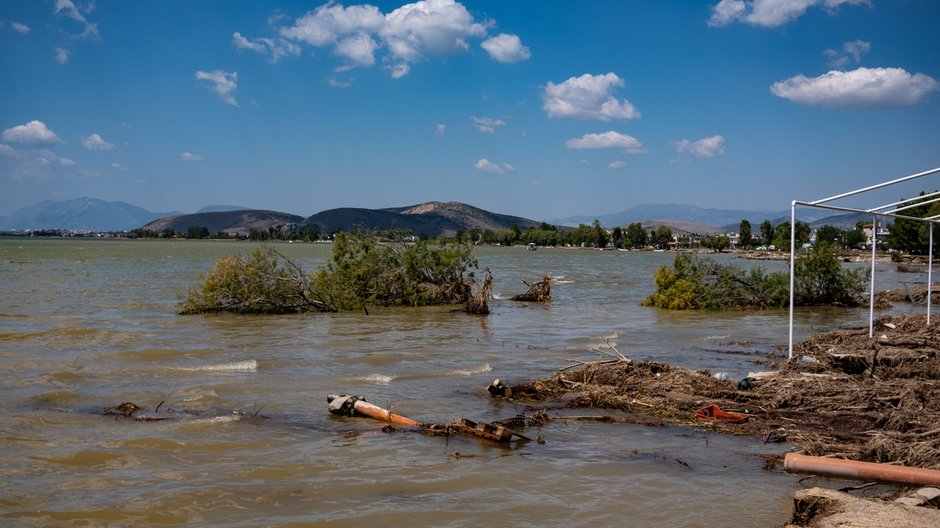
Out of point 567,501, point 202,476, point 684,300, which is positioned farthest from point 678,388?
point 684,300

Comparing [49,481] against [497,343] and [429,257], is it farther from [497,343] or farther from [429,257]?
[429,257]

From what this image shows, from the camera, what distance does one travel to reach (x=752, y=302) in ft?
101

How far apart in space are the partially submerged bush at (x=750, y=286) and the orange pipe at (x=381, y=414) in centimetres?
2171

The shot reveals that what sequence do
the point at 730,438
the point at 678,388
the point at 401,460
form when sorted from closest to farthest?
the point at 401,460
the point at 730,438
the point at 678,388

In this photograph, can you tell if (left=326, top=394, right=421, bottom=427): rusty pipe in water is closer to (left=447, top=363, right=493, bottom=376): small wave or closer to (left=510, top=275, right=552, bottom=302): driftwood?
(left=447, top=363, right=493, bottom=376): small wave

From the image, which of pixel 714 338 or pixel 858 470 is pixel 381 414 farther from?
pixel 714 338

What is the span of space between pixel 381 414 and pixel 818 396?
665cm

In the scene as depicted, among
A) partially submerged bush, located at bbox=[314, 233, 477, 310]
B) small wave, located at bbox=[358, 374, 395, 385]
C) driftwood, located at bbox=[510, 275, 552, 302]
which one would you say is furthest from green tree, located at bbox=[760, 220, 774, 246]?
small wave, located at bbox=[358, 374, 395, 385]

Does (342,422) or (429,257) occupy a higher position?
(429,257)

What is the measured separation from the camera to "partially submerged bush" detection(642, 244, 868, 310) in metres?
30.8

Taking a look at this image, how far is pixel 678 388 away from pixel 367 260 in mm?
19516

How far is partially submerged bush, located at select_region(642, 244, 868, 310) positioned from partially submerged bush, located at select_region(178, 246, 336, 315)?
49.0ft

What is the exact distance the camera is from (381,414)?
11.3m

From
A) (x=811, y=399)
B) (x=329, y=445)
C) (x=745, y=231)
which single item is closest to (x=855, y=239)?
(x=745, y=231)
